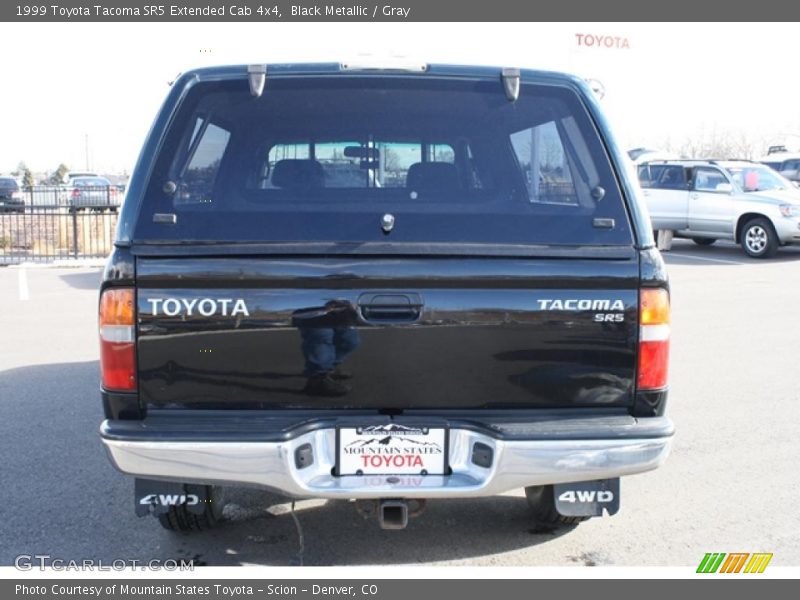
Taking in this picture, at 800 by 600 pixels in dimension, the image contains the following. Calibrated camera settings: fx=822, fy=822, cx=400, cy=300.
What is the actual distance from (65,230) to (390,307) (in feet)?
60.2

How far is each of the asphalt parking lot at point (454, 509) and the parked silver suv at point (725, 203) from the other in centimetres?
918

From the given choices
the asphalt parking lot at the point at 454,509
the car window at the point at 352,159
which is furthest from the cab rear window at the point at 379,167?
the asphalt parking lot at the point at 454,509

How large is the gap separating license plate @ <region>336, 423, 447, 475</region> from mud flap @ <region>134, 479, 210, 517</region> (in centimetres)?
73

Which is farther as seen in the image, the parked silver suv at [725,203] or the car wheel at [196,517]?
the parked silver suv at [725,203]

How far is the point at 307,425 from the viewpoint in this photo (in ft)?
10.1

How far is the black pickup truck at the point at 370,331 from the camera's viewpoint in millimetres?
3061

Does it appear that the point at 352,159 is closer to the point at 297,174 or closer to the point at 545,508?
the point at 297,174

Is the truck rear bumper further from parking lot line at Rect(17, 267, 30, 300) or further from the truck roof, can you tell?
parking lot line at Rect(17, 267, 30, 300)

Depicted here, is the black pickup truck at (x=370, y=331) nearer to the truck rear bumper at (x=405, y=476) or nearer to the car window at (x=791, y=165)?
the truck rear bumper at (x=405, y=476)

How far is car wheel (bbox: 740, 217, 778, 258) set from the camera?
51.2 ft

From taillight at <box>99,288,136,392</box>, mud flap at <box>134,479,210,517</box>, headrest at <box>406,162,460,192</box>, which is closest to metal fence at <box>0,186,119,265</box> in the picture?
mud flap at <box>134,479,210,517</box>

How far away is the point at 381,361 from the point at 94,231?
18.6 meters
